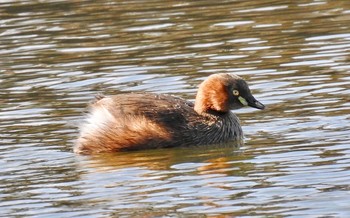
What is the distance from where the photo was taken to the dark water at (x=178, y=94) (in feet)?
31.4

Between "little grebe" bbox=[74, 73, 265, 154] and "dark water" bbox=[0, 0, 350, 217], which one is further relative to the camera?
"little grebe" bbox=[74, 73, 265, 154]

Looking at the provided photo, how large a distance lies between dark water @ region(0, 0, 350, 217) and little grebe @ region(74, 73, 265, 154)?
17 centimetres

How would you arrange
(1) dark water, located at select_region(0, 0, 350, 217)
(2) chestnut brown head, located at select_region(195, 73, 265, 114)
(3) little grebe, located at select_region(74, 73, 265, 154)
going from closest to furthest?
(1) dark water, located at select_region(0, 0, 350, 217) < (3) little grebe, located at select_region(74, 73, 265, 154) < (2) chestnut brown head, located at select_region(195, 73, 265, 114)

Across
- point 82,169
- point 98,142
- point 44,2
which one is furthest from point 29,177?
point 44,2

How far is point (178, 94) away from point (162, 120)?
210cm

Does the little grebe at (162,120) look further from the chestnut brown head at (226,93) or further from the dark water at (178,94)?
the dark water at (178,94)

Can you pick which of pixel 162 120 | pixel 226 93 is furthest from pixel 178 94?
pixel 162 120

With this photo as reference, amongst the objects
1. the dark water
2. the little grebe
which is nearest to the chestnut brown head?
the little grebe

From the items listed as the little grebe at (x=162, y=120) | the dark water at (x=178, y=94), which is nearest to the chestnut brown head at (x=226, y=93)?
the little grebe at (x=162, y=120)

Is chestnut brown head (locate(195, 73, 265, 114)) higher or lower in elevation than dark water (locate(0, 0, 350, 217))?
higher

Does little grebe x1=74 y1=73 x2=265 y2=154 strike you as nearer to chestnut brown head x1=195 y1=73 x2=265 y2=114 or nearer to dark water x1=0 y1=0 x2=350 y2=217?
chestnut brown head x1=195 y1=73 x2=265 y2=114

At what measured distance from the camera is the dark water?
377 inches

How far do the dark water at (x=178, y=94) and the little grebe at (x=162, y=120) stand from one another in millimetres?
168

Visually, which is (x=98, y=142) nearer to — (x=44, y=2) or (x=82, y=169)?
(x=82, y=169)
